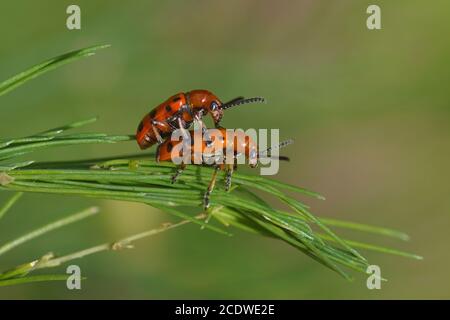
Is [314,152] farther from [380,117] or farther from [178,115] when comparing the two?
[178,115]

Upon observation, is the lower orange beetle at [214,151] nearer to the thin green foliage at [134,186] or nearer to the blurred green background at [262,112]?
the thin green foliage at [134,186]

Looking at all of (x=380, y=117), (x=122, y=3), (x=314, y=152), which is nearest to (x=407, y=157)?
(x=380, y=117)

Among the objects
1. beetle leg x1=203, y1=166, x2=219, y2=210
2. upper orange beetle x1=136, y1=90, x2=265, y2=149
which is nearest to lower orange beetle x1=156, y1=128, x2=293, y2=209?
beetle leg x1=203, y1=166, x2=219, y2=210

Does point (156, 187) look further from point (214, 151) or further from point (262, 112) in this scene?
point (262, 112)

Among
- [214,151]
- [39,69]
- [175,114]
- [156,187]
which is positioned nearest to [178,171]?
[156,187]

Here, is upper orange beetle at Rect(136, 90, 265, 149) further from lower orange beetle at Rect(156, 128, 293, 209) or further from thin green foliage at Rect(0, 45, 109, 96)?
thin green foliage at Rect(0, 45, 109, 96)

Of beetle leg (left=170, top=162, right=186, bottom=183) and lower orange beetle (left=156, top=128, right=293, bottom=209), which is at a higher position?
lower orange beetle (left=156, top=128, right=293, bottom=209)

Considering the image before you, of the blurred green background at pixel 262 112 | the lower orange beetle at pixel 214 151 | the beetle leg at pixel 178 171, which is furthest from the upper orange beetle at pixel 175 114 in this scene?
the blurred green background at pixel 262 112
